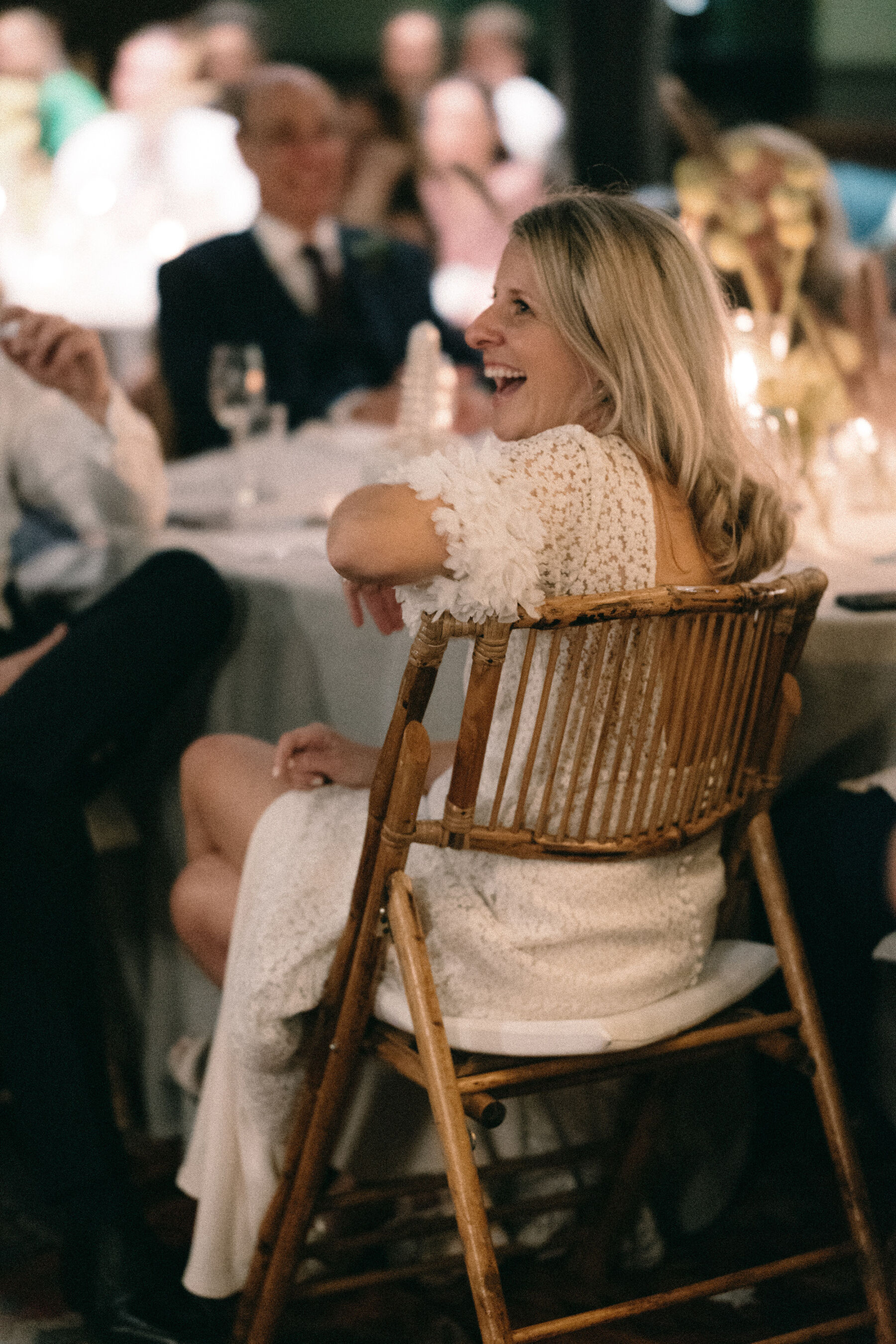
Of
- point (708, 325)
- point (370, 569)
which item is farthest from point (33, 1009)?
point (708, 325)

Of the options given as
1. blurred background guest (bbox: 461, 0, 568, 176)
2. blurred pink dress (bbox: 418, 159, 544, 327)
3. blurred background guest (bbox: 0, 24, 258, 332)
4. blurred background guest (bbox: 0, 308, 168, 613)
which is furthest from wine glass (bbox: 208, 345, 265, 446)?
blurred background guest (bbox: 461, 0, 568, 176)

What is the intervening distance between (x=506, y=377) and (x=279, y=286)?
6.73 feet

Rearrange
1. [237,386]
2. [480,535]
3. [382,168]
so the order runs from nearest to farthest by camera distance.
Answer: [480,535] < [237,386] < [382,168]

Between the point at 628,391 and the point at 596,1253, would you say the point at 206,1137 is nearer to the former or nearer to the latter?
the point at 596,1253

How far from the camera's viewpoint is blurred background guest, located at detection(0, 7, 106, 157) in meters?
6.67

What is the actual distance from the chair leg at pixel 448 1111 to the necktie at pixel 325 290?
234cm

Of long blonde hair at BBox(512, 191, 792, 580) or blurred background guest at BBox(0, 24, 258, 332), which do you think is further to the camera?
blurred background guest at BBox(0, 24, 258, 332)

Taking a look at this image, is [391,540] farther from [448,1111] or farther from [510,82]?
[510,82]

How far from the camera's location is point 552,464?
1076 mm

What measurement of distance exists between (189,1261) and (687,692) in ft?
2.66

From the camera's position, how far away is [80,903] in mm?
1622

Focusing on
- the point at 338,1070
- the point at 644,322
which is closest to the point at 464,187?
the point at 644,322

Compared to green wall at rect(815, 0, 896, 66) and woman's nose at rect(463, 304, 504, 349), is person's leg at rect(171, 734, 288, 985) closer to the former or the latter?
woman's nose at rect(463, 304, 504, 349)

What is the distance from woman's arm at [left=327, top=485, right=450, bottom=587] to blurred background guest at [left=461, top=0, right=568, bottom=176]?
578 centimetres
